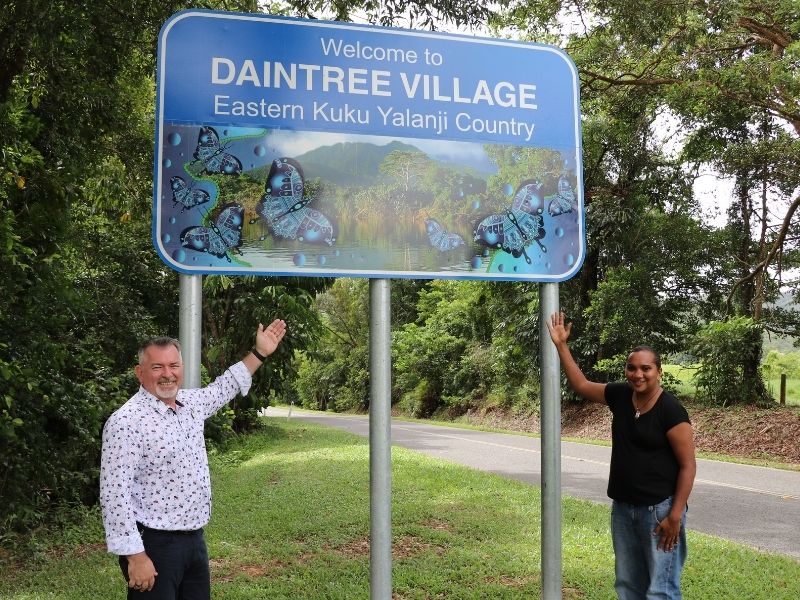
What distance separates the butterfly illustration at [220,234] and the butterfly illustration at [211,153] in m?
0.18

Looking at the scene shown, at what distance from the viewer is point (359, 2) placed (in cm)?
752

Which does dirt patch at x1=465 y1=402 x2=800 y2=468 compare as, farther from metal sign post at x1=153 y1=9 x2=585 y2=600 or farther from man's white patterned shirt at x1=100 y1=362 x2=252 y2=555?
man's white patterned shirt at x1=100 y1=362 x2=252 y2=555

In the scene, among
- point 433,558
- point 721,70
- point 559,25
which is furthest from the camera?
point 721,70

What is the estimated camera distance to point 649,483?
3822 mm

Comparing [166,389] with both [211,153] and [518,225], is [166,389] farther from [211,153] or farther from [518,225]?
[518,225]

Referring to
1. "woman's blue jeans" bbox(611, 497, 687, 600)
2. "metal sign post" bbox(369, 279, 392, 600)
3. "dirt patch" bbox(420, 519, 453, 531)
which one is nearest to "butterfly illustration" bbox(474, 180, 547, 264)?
"metal sign post" bbox(369, 279, 392, 600)

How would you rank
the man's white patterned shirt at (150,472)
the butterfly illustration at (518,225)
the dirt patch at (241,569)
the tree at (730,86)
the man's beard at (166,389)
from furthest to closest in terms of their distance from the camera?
the tree at (730,86)
the dirt patch at (241,569)
the butterfly illustration at (518,225)
the man's beard at (166,389)
the man's white patterned shirt at (150,472)

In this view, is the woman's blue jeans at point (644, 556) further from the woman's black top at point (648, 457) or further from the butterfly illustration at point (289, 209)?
the butterfly illustration at point (289, 209)

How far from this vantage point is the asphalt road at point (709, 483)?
8609mm

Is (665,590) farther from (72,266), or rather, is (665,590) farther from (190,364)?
(72,266)

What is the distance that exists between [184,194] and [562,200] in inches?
78.9

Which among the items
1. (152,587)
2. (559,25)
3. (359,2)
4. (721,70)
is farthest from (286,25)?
(721,70)

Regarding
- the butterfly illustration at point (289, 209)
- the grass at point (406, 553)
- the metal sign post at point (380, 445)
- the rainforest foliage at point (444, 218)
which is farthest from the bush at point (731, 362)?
the butterfly illustration at point (289, 209)

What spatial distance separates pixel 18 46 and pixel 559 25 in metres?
8.74
